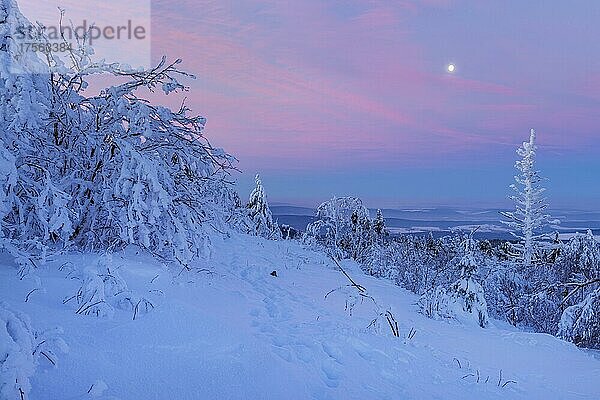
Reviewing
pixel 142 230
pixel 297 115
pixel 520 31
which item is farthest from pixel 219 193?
pixel 520 31

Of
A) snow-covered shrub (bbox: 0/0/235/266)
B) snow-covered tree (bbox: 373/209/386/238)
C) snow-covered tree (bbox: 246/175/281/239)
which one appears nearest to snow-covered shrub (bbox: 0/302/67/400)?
snow-covered shrub (bbox: 0/0/235/266)

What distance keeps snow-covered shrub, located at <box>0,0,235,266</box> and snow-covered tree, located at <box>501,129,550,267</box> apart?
18243 mm

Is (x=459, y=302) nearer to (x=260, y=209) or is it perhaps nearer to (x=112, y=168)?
(x=112, y=168)

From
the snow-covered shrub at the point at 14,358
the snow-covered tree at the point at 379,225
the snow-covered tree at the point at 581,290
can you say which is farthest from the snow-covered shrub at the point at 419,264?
the snow-covered shrub at the point at 14,358

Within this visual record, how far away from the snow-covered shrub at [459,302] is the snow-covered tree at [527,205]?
1100cm

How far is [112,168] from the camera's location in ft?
19.7

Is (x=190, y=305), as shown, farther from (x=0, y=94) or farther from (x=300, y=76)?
(x=300, y=76)

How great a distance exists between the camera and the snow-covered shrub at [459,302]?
415 inches

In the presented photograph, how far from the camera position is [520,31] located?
47.0 ft

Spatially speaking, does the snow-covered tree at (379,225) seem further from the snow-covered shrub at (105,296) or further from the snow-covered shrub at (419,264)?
the snow-covered shrub at (105,296)

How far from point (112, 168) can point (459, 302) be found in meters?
8.41

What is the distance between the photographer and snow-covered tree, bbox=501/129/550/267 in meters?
20.8

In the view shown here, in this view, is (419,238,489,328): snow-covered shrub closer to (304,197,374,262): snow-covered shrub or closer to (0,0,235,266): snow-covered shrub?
(0,0,235,266): snow-covered shrub

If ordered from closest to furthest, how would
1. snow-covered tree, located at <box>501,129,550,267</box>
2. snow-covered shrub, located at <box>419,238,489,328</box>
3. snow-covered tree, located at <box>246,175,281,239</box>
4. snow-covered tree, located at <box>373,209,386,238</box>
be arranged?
snow-covered shrub, located at <box>419,238,489,328</box>
snow-covered tree, located at <box>501,129,550,267</box>
snow-covered tree, located at <box>373,209,386,238</box>
snow-covered tree, located at <box>246,175,281,239</box>
